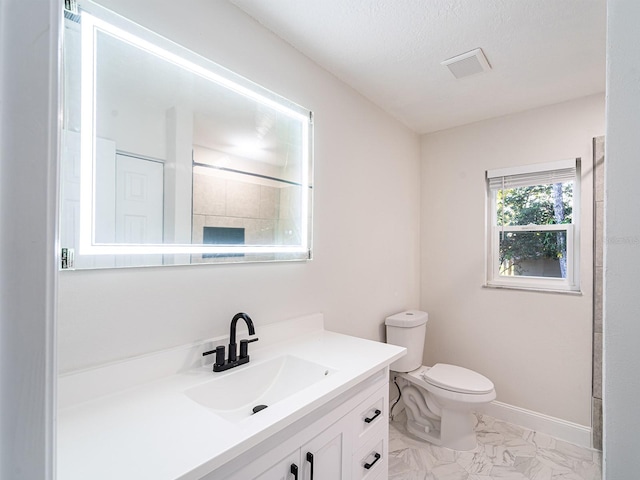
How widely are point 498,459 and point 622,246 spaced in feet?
7.03

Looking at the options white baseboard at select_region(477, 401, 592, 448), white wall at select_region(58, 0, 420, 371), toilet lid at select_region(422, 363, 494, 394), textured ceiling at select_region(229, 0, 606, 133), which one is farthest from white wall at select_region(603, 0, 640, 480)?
white baseboard at select_region(477, 401, 592, 448)

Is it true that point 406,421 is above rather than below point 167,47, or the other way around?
below

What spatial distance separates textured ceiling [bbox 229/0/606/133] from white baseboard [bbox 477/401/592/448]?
90.8 inches

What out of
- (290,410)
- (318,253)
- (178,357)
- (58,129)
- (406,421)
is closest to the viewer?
(58,129)

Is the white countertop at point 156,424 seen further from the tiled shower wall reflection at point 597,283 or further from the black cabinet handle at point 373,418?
the tiled shower wall reflection at point 597,283

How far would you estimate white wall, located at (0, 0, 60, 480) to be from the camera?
11.0 inches

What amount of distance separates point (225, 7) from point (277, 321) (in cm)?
144

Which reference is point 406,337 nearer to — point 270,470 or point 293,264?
point 293,264

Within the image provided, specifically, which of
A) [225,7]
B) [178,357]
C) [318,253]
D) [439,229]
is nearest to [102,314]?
[178,357]

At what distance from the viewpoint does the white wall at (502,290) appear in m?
2.21

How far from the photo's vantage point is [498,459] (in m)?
2.04

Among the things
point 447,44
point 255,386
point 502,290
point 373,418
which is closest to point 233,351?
point 255,386

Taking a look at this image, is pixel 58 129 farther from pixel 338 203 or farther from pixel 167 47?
pixel 338 203

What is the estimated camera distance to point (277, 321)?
1584 millimetres
